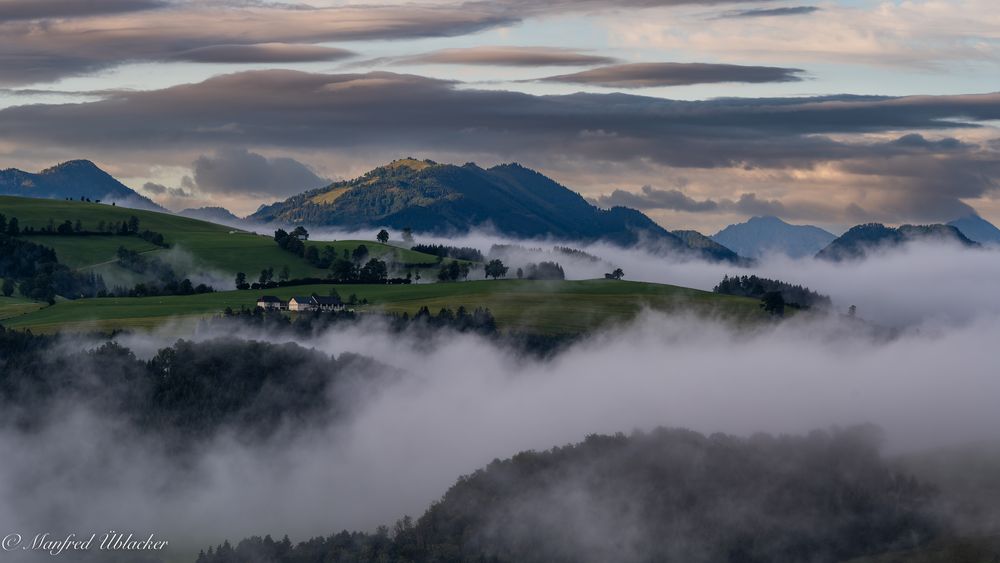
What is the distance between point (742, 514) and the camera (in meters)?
197

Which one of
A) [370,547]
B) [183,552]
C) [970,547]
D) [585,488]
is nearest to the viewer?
[370,547]

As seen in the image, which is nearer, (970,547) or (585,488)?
(970,547)

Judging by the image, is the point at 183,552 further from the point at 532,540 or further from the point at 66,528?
the point at 532,540

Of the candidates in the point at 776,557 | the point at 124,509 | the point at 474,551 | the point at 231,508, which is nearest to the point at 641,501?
the point at 776,557

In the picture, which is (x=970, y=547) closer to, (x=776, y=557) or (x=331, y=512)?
(x=776, y=557)

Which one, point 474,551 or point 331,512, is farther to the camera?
point 331,512

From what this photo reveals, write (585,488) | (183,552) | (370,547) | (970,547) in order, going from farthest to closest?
(585,488)
(970,547)
(183,552)
(370,547)

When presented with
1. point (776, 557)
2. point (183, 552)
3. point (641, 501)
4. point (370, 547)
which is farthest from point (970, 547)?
point (183, 552)

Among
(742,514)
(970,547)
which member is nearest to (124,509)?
(742,514)

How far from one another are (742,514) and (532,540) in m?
38.1

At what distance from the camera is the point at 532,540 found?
17200 centimetres

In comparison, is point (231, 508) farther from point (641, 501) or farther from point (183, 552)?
point (641, 501)

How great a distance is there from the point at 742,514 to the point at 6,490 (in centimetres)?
9803

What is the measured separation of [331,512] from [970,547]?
3237 inches
